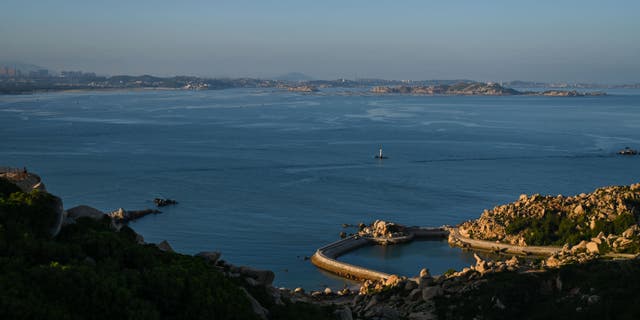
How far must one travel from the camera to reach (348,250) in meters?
24.9

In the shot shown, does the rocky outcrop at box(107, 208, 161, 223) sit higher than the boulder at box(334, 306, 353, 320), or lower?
lower

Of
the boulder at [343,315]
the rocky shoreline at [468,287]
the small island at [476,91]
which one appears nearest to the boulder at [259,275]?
the rocky shoreline at [468,287]

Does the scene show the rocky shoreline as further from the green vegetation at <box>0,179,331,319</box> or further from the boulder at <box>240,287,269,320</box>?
the green vegetation at <box>0,179,331,319</box>

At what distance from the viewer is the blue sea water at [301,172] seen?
26.3 m

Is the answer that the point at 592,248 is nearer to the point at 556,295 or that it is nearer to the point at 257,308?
the point at 556,295

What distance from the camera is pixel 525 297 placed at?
12633mm

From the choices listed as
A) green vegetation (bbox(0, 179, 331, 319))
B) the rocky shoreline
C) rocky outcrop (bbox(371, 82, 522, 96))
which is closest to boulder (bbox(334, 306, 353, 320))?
the rocky shoreline

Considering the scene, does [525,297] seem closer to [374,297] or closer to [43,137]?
[374,297]

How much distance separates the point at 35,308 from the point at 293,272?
15.6m

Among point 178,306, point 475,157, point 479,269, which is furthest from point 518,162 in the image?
point 178,306

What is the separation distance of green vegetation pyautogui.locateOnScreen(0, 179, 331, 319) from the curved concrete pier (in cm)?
1009

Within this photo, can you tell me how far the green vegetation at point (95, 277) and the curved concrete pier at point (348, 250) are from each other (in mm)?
10093

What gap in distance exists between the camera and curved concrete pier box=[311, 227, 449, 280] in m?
21.3

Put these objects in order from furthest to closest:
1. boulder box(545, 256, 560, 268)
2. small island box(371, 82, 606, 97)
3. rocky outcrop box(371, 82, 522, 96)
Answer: rocky outcrop box(371, 82, 522, 96)
small island box(371, 82, 606, 97)
boulder box(545, 256, 560, 268)
